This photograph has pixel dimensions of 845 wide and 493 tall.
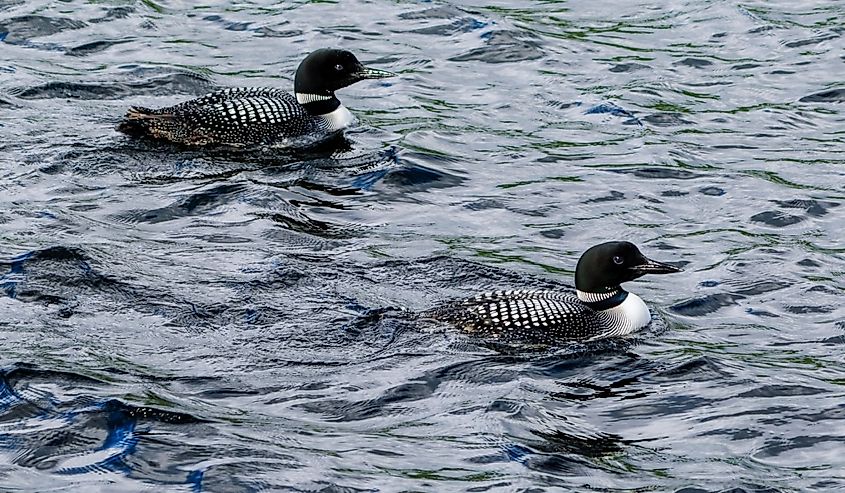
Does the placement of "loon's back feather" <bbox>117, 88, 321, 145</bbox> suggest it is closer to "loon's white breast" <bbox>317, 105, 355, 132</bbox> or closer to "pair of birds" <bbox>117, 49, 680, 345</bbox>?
"pair of birds" <bbox>117, 49, 680, 345</bbox>

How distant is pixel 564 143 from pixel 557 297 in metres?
4.15

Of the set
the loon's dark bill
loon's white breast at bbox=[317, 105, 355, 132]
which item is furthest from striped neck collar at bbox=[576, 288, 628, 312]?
loon's white breast at bbox=[317, 105, 355, 132]

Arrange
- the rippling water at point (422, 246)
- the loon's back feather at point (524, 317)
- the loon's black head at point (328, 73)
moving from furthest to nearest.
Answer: the loon's black head at point (328, 73), the loon's back feather at point (524, 317), the rippling water at point (422, 246)

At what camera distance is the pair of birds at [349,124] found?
10.8m

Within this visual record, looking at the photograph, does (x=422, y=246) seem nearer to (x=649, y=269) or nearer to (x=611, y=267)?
(x=611, y=267)

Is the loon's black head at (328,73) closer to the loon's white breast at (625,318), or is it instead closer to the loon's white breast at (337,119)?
the loon's white breast at (337,119)

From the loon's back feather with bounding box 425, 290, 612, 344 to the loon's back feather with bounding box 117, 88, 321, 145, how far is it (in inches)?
168

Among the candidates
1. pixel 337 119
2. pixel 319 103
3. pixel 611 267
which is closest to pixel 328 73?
pixel 319 103

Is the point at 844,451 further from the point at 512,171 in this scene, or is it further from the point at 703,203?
the point at 512,171

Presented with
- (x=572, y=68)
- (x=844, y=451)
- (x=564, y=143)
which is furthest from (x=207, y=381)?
(x=572, y=68)

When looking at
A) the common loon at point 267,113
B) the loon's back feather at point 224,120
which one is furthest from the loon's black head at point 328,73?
the loon's back feather at point 224,120

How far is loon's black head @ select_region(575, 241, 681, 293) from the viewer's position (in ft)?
36.4

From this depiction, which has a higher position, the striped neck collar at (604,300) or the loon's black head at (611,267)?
the loon's black head at (611,267)

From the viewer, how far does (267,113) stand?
14898 mm
